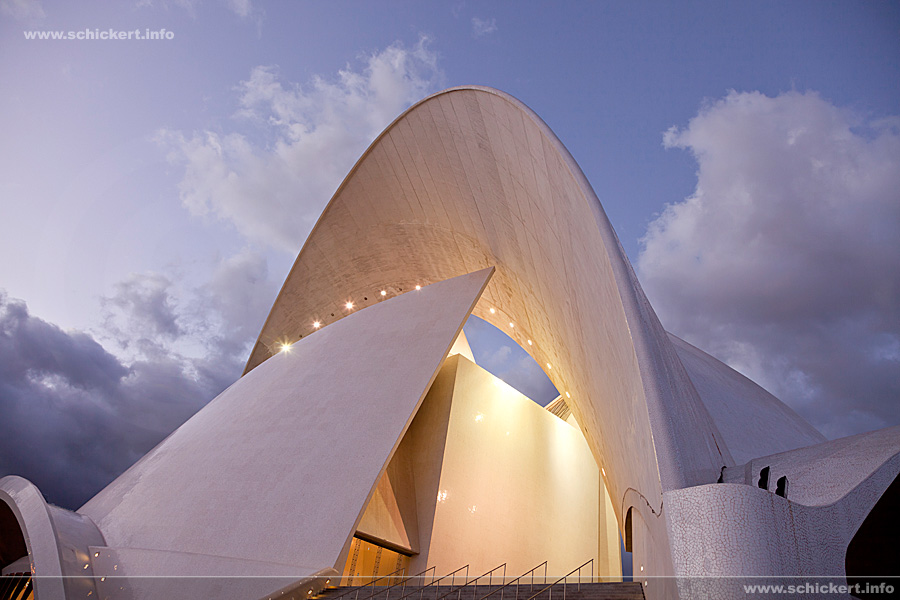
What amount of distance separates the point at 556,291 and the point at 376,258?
336 inches

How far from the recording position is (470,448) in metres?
11.7

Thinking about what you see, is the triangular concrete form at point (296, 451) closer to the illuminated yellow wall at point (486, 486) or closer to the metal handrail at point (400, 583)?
the metal handrail at point (400, 583)

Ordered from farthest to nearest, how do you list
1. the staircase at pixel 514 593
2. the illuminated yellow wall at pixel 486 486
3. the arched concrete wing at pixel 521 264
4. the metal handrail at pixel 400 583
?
the illuminated yellow wall at pixel 486 486 → the metal handrail at pixel 400 583 → the staircase at pixel 514 593 → the arched concrete wing at pixel 521 264

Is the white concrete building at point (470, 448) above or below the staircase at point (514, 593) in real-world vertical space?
above

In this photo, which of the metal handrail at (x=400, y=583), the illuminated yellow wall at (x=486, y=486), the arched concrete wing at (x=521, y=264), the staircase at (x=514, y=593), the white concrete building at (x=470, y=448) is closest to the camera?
the white concrete building at (x=470, y=448)

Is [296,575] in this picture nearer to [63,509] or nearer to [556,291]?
[63,509]

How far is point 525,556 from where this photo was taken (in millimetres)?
11906

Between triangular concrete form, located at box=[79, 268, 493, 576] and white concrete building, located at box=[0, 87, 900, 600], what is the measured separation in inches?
1.7

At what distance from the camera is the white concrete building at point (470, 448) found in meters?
3.44

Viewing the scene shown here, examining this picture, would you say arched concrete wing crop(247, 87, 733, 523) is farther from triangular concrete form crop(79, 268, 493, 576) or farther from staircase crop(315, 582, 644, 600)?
triangular concrete form crop(79, 268, 493, 576)

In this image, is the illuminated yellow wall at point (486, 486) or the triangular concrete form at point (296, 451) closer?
the triangular concrete form at point (296, 451)

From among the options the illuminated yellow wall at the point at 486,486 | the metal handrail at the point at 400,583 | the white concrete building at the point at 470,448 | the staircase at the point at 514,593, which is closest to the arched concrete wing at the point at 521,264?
the white concrete building at the point at 470,448

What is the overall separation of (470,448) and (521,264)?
14.8ft

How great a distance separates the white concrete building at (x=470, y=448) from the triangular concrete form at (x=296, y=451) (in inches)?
1.7
